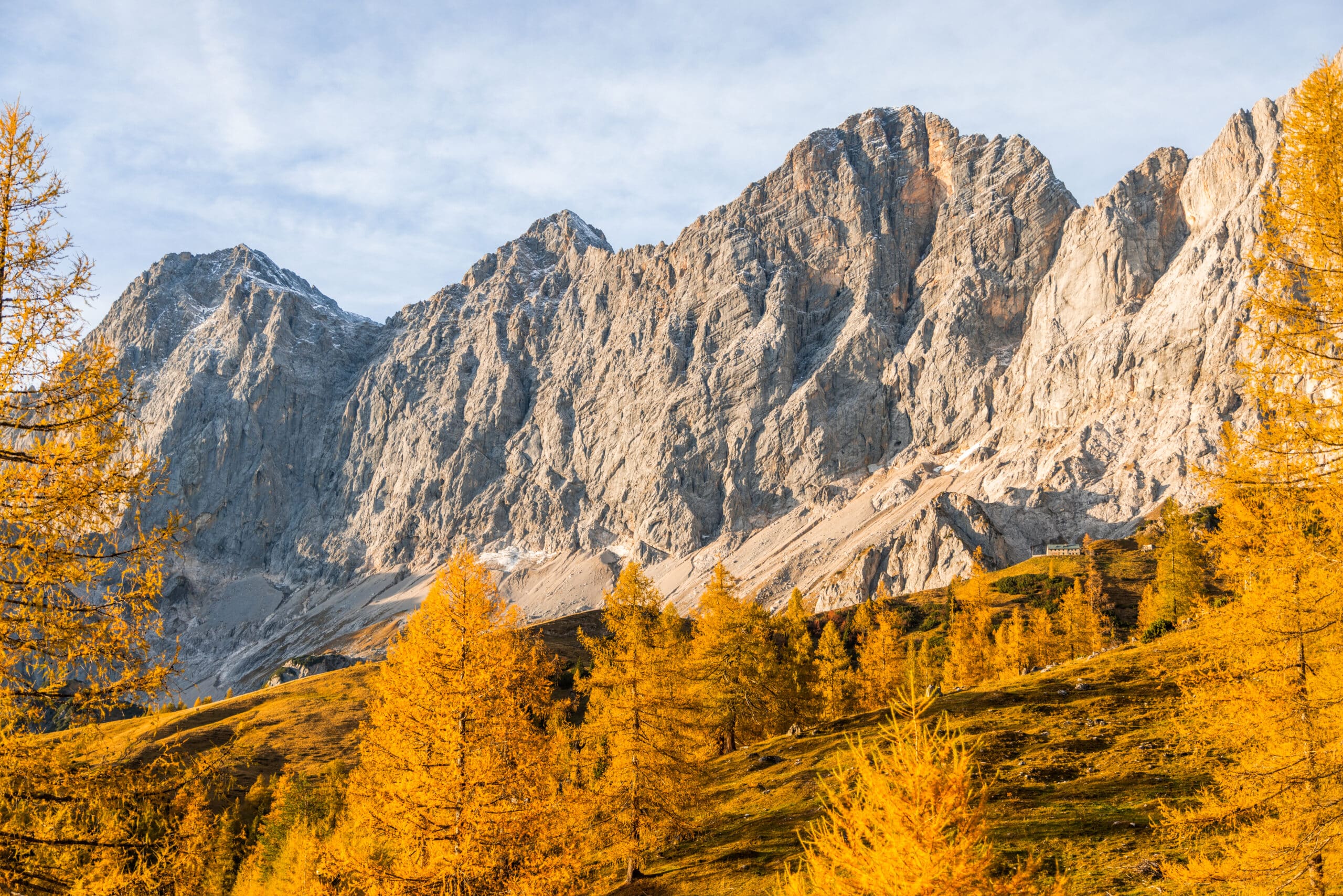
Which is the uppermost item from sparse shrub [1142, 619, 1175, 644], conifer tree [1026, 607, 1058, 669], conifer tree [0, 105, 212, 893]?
A: conifer tree [0, 105, 212, 893]

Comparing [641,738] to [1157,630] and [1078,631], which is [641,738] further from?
[1078,631]

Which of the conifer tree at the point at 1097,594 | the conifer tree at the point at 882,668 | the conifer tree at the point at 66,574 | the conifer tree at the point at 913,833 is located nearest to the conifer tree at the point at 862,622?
the conifer tree at the point at 882,668

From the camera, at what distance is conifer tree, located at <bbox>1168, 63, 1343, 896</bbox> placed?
37.9ft

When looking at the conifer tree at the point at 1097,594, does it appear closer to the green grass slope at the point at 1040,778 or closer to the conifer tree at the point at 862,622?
the conifer tree at the point at 862,622

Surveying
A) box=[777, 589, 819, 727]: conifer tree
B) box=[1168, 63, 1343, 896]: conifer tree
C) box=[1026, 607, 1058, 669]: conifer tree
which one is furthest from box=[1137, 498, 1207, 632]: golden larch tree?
box=[1168, 63, 1343, 896]: conifer tree

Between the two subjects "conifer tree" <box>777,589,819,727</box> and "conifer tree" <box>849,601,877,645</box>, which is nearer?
"conifer tree" <box>777,589,819,727</box>

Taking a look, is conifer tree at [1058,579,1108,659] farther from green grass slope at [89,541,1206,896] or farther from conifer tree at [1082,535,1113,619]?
green grass slope at [89,541,1206,896]

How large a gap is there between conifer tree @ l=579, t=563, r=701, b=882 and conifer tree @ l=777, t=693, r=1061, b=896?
20.4 metres

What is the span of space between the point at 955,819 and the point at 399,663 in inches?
513

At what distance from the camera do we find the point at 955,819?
8828 mm

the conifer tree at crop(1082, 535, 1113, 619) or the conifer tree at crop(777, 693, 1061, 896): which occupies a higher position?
the conifer tree at crop(777, 693, 1061, 896)

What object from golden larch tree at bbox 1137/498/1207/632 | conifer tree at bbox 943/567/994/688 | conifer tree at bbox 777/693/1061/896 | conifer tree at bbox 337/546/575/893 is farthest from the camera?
conifer tree at bbox 943/567/994/688

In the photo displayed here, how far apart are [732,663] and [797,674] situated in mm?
8911

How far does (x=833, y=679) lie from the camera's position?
170ft
